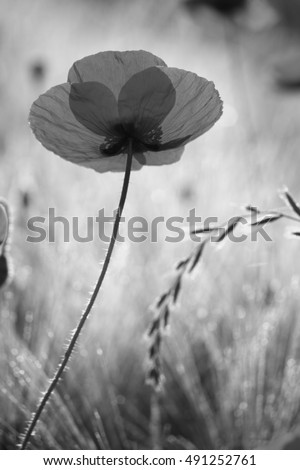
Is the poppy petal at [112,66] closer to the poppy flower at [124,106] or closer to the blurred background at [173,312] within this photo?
the poppy flower at [124,106]

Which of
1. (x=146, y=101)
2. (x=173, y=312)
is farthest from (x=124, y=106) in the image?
(x=173, y=312)

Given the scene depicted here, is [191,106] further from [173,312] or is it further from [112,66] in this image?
[173,312]

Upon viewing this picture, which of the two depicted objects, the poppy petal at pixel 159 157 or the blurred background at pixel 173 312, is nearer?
the poppy petal at pixel 159 157

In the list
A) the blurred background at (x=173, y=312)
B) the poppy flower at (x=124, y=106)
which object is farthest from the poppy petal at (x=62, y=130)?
the blurred background at (x=173, y=312)

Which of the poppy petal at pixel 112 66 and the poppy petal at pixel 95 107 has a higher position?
the poppy petal at pixel 112 66

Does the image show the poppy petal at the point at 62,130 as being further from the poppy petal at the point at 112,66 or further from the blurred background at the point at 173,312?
the blurred background at the point at 173,312

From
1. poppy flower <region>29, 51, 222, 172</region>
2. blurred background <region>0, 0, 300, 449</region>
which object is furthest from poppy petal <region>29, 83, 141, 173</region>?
blurred background <region>0, 0, 300, 449</region>

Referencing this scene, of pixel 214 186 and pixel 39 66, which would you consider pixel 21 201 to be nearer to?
pixel 214 186
